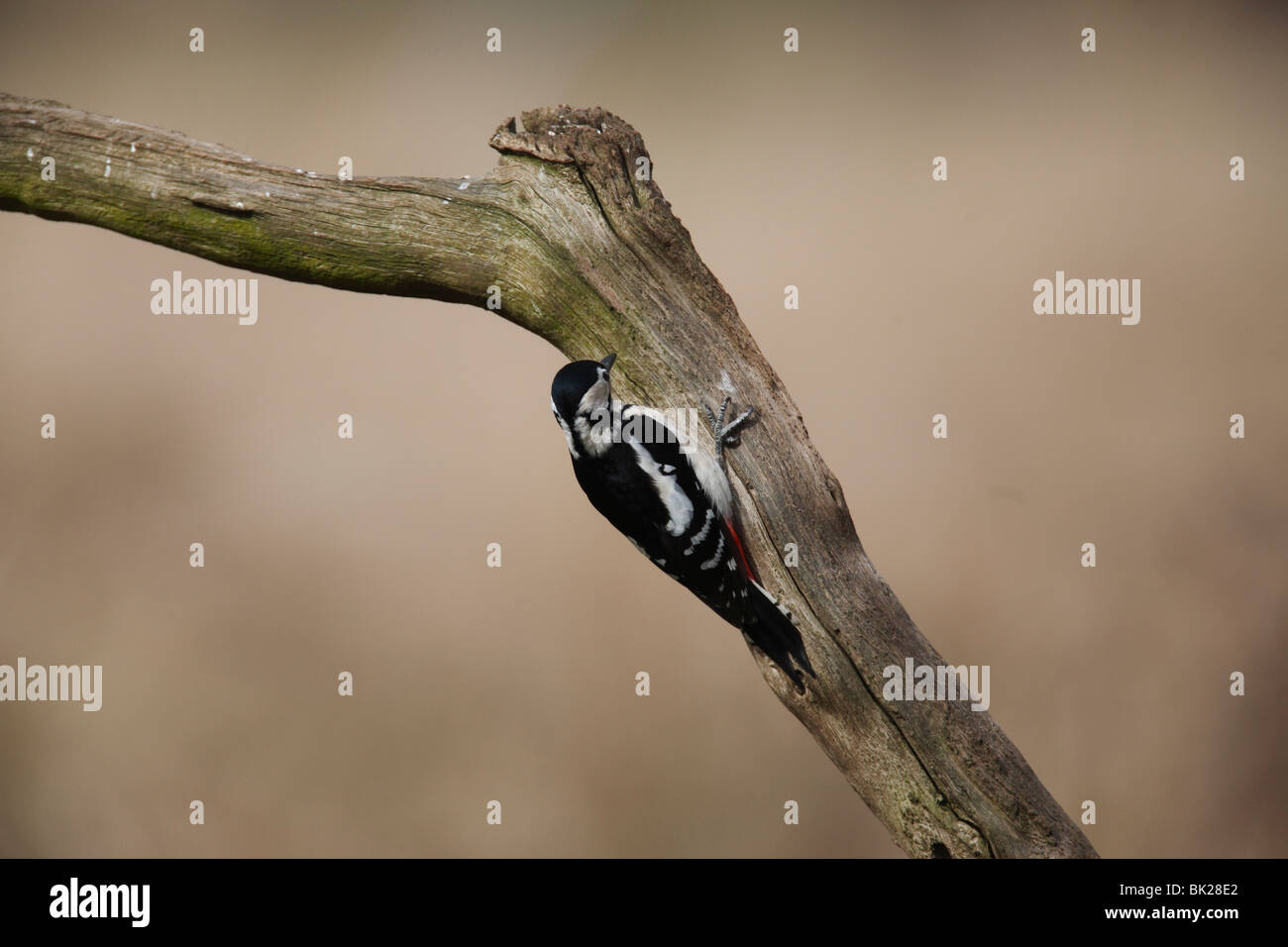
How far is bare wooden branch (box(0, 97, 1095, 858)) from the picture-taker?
202 cm

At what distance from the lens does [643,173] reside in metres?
2.04

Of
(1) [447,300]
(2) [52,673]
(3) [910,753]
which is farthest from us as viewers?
(2) [52,673]

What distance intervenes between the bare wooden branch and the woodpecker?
0.16 ft

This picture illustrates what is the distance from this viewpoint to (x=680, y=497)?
6.84 feet

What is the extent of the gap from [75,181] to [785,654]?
1.82 metres

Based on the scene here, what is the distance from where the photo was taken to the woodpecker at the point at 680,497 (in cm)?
203

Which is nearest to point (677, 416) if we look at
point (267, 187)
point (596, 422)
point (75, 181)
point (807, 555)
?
point (596, 422)

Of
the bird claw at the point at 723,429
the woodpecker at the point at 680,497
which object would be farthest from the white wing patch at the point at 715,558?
the bird claw at the point at 723,429

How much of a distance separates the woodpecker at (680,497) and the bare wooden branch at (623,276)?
5cm

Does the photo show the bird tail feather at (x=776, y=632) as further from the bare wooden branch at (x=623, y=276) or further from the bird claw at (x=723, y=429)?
the bird claw at (x=723, y=429)

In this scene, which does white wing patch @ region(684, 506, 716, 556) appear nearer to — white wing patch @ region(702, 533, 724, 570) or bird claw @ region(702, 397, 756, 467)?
white wing patch @ region(702, 533, 724, 570)

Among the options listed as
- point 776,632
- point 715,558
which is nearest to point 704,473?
point 715,558

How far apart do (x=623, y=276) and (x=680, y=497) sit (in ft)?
1.59

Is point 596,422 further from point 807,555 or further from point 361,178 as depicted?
point 361,178
